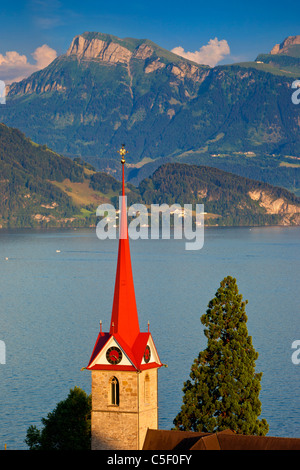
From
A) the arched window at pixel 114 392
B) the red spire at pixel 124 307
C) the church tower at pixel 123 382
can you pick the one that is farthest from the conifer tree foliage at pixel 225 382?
the arched window at pixel 114 392

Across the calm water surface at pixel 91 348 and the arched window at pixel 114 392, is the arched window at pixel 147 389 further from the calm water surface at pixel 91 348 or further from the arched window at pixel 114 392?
the calm water surface at pixel 91 348

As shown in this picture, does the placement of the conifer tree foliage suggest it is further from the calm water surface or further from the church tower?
the calm water surface

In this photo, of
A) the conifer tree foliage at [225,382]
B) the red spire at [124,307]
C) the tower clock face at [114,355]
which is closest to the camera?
the tower clock face at [114,355]

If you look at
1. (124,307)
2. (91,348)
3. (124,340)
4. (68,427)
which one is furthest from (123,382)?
(91,348)

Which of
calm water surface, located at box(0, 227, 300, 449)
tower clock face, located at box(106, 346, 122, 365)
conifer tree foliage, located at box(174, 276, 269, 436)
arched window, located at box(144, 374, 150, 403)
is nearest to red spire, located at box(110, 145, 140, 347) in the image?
tower clock face, located at box(106, 346, 122, 365)

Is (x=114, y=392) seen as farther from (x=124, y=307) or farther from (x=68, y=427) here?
(x=68, y=427)

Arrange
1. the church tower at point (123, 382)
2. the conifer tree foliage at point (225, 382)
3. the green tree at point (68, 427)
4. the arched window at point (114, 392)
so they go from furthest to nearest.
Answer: the green tree at point (68, 427) → the conifer tree foliage at point (225, 382) → the arched window at point (114, 392) → the church tower at point (123, 382)
